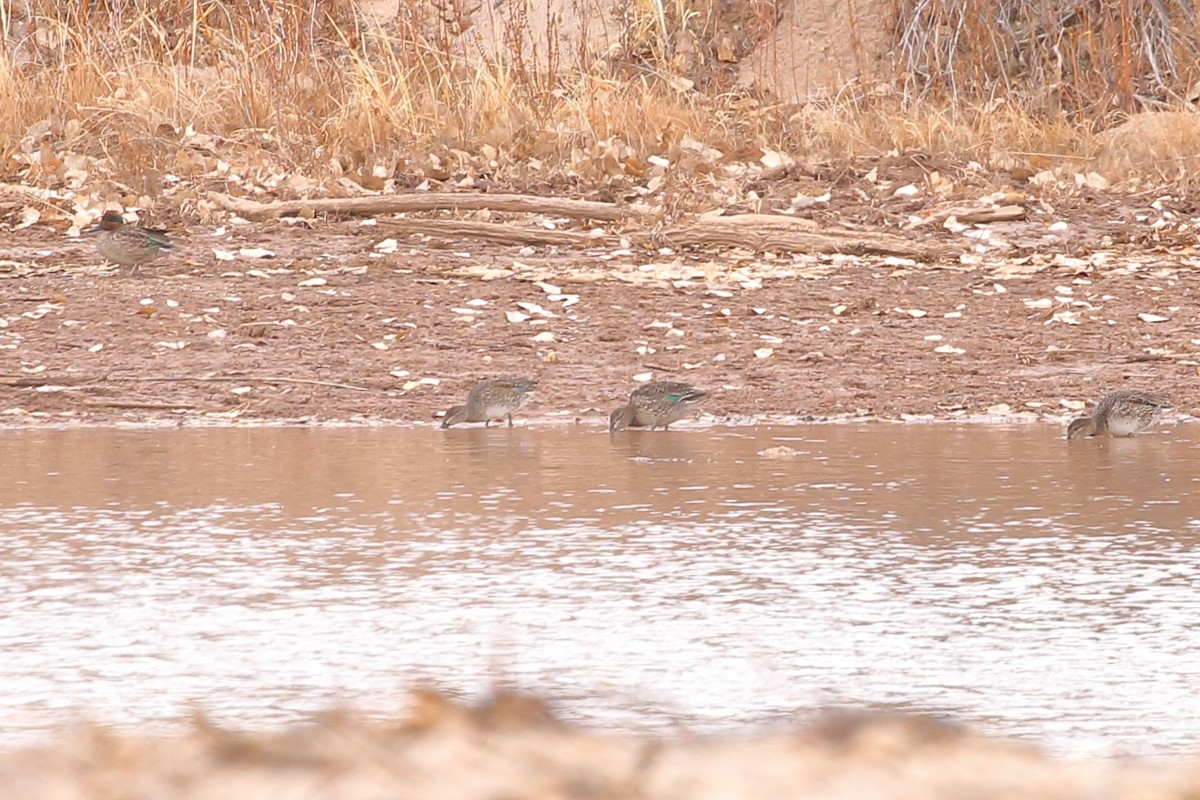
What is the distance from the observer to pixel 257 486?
5699 mm

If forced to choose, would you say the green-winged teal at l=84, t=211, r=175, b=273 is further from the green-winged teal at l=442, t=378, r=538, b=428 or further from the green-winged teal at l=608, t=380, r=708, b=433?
the green-winged teal at l=608, t=380, r=708, b=433

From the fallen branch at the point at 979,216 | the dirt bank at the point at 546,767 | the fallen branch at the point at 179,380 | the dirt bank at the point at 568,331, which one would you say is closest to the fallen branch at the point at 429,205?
the dirt bank at the point at 568,331

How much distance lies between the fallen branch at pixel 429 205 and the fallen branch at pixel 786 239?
57 centimetres

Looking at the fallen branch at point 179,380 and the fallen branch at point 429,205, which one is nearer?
the fallen branch at point 179,380

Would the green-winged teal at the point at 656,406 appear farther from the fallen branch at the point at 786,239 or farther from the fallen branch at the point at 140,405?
the fallen branch at the point at 786,239

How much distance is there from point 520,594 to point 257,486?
1.70 m

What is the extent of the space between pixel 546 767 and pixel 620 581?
87.4 inches

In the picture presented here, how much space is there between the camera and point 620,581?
4.38 meters

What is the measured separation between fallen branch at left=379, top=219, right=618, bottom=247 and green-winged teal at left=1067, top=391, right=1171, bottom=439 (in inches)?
167

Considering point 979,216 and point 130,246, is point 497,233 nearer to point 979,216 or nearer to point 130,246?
point 130,246

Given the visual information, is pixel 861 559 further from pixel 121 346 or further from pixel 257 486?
pixel 121 346

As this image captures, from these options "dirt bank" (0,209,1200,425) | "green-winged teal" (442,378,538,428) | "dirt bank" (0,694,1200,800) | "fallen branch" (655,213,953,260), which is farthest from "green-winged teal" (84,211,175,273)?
"dirt bank" (0,694,1200,800)

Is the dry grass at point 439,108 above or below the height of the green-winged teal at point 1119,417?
above

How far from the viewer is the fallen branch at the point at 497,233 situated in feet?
34.3
